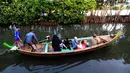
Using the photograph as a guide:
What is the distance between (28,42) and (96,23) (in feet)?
27.1

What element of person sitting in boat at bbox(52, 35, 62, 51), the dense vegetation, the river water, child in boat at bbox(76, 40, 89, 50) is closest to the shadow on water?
the river water

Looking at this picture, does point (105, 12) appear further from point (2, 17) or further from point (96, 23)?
point (2, 17)

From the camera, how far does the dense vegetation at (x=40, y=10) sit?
1515 cm

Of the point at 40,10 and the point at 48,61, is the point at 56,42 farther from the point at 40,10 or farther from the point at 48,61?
the point at 40,10

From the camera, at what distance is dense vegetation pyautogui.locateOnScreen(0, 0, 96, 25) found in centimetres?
1515

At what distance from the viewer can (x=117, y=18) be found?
Result: 1630cm

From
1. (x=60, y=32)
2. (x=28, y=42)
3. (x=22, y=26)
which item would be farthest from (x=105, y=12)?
(x=28, y=42)

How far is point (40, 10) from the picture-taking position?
50.9 ft

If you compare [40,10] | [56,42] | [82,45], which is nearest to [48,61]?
[56,42]

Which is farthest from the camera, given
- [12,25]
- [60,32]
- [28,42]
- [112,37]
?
[12,25]

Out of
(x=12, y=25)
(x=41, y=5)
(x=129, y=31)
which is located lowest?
(x=129, y=31)

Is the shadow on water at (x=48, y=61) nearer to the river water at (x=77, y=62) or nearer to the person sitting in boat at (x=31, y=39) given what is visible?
the river water at (x=77, y=62)

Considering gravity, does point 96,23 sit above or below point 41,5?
below

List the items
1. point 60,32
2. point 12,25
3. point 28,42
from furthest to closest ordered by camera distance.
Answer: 1. point 12,25
2. point 60,32
3. point 28,42
